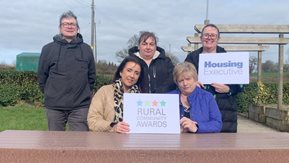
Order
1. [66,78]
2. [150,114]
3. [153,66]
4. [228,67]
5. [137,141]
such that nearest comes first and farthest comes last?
[137,141] < [150,114] < [228,67] < [153,66] < [66,78]

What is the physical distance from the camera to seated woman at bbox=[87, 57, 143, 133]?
404cm

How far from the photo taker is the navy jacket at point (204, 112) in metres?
3.92

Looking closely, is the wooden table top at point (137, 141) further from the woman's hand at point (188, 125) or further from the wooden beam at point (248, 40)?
the wooden beam at point (248, 40)

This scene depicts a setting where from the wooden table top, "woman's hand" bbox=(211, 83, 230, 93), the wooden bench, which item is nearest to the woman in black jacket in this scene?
"woman's hand" bbox=(211, 83, 230, 93)

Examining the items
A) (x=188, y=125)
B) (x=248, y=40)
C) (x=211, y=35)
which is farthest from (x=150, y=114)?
(x=248, y=40)

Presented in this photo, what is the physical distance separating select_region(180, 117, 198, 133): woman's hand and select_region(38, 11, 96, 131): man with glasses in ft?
5.15

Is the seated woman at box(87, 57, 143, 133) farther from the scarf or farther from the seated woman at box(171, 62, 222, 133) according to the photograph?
the seated woman at box(171, 62, 222, 133)

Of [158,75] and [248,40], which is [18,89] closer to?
[248,40]

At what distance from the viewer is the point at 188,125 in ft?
12.5

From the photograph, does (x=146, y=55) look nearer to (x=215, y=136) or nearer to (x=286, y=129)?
(x=215, y=136)

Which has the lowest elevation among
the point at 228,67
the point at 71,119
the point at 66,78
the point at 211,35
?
the point at 71,119

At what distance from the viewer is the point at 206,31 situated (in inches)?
183

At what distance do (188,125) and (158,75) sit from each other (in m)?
0.97
